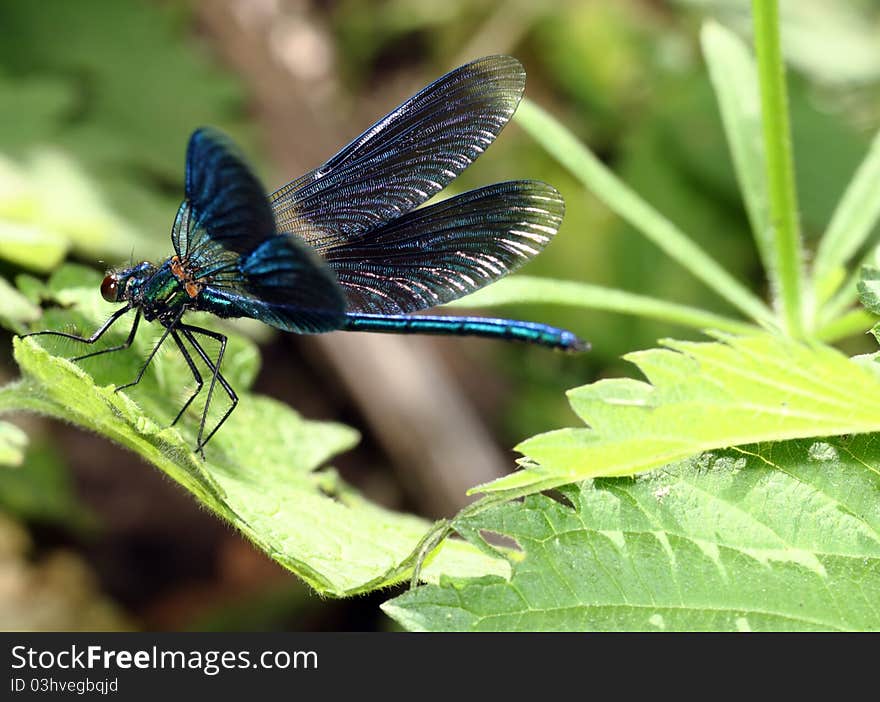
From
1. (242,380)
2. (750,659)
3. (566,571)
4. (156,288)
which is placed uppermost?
(156,288)

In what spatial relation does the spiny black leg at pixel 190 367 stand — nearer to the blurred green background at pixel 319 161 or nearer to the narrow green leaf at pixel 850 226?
the blurred green background at pixel 319 161

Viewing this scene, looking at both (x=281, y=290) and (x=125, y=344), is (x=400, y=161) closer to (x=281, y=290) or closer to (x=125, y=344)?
(x=281, y=290)

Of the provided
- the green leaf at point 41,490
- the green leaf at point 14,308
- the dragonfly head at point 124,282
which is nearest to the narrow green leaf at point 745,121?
the dragonfly head at point 124,282

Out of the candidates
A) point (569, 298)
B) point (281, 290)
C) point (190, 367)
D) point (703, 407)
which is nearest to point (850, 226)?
point (569, 298)

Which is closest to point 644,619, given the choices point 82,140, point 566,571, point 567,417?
point 566,571

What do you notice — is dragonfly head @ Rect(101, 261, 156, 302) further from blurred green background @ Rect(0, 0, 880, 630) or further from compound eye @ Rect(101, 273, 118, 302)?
blurred green background @ Rect(0, 0, 880, 630)

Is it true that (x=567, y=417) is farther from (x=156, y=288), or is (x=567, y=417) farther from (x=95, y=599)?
(x=156, y=288)
